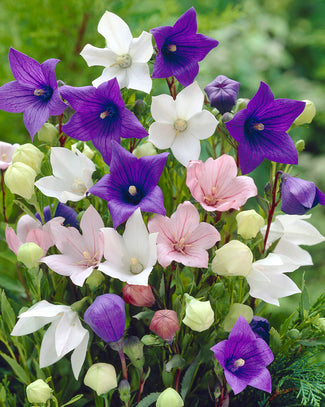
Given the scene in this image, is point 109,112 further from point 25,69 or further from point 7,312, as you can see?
point 7,312

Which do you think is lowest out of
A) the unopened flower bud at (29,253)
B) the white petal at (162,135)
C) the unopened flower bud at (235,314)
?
the unopened flower bud at (235,314)

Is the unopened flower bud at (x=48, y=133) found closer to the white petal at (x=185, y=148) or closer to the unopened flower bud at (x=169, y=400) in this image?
the white petal at (x=185, y=148)

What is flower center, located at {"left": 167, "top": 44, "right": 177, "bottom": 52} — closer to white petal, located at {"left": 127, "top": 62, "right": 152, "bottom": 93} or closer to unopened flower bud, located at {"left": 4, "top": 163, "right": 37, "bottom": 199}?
white petal, located at {"left": 127, "top": 62, "right": 152, "bottom": 93}

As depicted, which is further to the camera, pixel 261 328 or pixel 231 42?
pixel 231 42

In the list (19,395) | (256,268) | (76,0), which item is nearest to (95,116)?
(256,268)

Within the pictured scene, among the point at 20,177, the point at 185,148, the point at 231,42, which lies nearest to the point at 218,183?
the point at 185,148

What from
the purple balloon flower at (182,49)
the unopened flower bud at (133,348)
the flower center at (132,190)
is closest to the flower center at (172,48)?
the purple balloon flower at (182,49)

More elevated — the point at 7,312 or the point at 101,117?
the point at 101,117

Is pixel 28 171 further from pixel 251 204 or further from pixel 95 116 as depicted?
pixel 251 204
